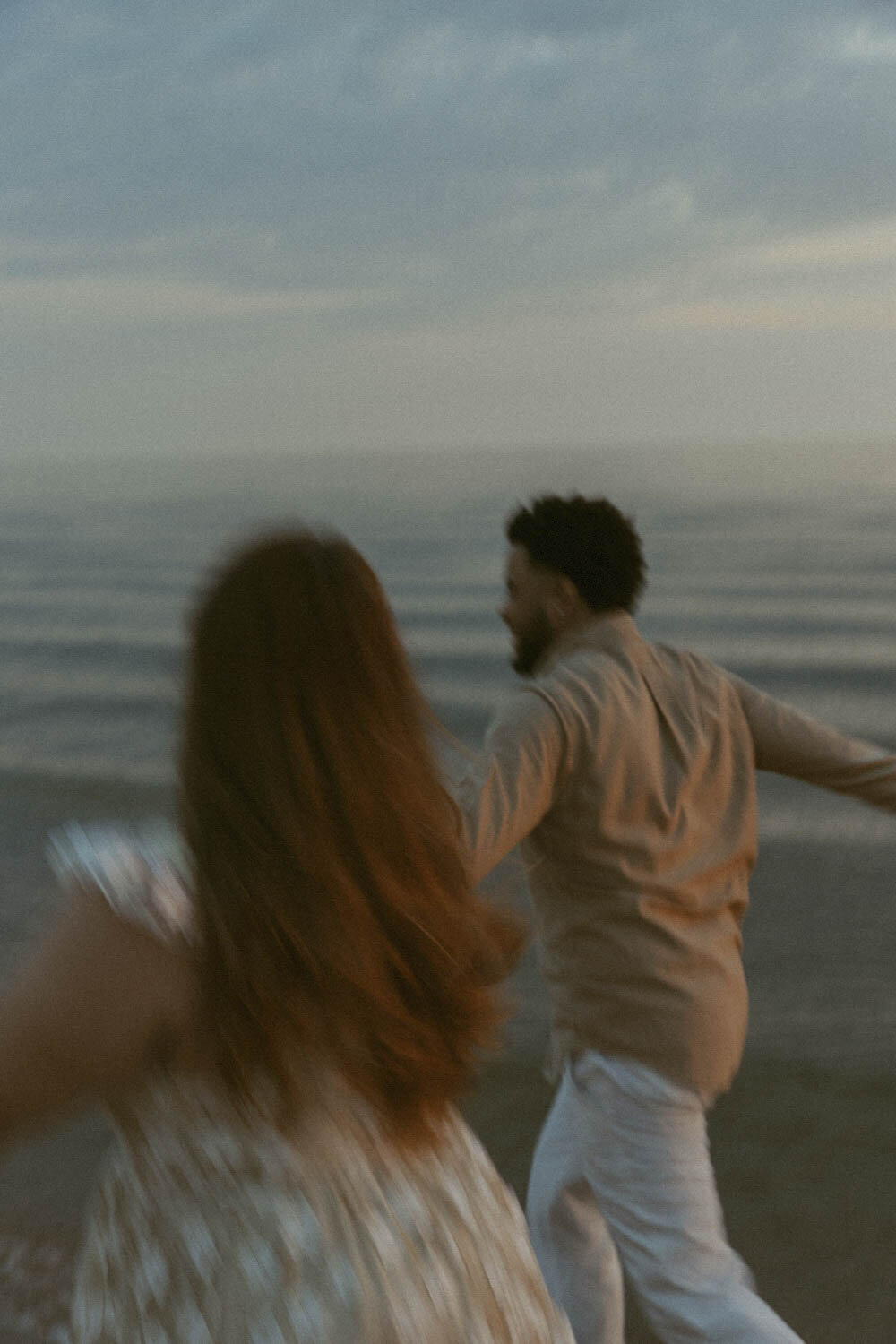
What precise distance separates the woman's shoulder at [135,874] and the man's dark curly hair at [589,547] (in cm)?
158

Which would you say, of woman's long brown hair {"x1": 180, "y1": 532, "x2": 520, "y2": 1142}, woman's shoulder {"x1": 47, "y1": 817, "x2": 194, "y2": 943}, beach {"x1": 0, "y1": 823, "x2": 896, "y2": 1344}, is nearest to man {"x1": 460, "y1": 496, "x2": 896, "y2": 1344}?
beach {"x1": 0, "y1": 823, "x2": 896, "y2": 1344}

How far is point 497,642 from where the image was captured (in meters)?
30.0

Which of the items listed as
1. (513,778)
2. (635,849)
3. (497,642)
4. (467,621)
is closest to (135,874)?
(513,778)

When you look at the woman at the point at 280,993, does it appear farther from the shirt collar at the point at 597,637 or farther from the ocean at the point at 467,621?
the shirt collar at the point at 597,637

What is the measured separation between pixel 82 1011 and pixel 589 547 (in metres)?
1.83

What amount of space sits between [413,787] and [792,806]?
42.5ft

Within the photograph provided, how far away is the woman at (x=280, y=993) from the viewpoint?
1279mm

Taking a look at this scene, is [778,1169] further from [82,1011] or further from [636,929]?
[82,1011]

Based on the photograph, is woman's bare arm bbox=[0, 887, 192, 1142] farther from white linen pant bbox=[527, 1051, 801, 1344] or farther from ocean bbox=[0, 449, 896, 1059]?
white linen pant bbox=[527, 1051, 801, 1344]

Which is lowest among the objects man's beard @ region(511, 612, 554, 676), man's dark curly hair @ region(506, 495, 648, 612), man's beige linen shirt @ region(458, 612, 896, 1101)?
man's beige linen shirt @ region(458, 612, 896, 1101)

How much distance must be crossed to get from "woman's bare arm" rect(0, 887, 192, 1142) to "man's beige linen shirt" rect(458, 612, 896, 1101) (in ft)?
3.99

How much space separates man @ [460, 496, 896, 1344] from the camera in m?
2.44

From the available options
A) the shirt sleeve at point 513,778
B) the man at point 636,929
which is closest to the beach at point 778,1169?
the shirt sleeve at point 513,778

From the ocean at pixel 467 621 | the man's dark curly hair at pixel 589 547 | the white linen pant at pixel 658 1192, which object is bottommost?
the ocean at pixel 467 621
